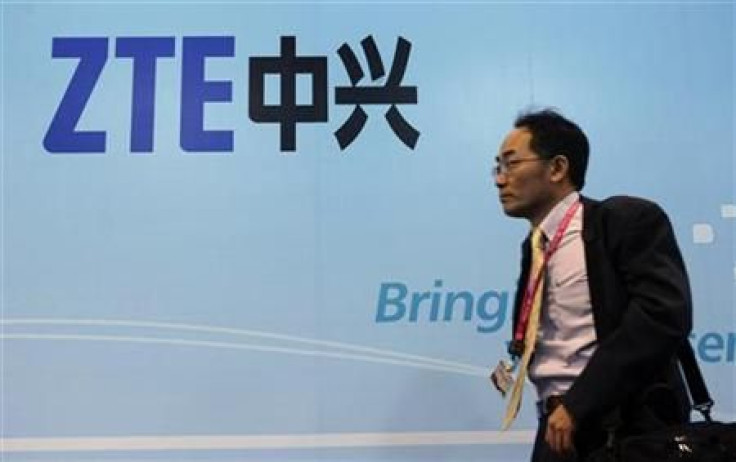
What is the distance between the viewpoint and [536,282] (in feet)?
4.22

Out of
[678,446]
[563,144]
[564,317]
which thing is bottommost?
[678,446]

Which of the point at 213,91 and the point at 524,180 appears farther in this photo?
the point at 213,91

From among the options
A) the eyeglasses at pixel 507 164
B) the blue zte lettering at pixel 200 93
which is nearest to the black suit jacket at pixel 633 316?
the eyeglasses at pixel 507 164

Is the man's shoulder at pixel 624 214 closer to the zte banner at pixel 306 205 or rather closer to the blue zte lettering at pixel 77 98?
the zte banner at pixel 306 205

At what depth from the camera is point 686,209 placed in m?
2.24

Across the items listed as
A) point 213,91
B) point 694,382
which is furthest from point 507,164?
point 213,91

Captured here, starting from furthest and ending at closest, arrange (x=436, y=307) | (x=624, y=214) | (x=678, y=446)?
1. (x=436, y=307)
2. (x=624, y=214)
3. (x=678, y=446)

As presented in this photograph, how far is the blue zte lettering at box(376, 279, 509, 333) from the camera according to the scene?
7.23ft

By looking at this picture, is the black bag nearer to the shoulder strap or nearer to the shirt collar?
the shoulder strap

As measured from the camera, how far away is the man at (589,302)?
1135 millimetres

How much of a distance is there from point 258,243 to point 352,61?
2.00 ft

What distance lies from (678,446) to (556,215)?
42 cm

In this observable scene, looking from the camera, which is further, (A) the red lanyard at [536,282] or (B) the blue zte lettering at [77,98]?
(B) the blue zte lettering at [77,98]

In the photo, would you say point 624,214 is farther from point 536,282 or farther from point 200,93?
point 200,93
